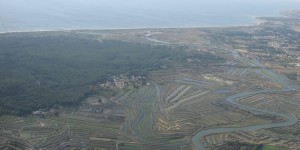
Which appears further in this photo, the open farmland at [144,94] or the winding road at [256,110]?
the winding road at [256,110]

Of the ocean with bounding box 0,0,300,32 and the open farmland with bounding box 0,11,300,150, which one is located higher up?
the ocean with bounding box 0,0,300,32

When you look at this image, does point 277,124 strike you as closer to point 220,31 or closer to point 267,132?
point 267,132

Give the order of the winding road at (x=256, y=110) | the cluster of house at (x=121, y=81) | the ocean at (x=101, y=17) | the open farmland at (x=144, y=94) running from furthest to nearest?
the ocean at (x=101, y=17) < the cluster of house at (x=121, y=81) < the winding road at (x=256, y=110) < the open farmland at (x=144, y=94)

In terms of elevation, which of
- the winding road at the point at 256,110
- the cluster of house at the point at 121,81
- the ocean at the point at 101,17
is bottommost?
the winding road at the point at 256,110

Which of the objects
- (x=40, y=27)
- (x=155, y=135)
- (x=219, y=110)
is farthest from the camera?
(x=40, y=27)

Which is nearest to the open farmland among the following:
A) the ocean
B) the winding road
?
the winding road

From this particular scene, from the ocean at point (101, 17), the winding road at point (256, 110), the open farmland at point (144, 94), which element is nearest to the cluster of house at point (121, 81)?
the open farmland at point (144, 94)

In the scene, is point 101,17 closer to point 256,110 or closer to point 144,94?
point 144,94

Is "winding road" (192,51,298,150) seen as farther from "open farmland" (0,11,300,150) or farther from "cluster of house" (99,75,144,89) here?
"cluster of house" (99,75,144,89)

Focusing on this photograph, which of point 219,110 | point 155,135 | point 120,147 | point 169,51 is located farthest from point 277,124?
point 169,51

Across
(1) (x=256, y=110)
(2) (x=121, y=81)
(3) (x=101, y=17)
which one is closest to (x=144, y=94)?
(2) (x=121, y=81)

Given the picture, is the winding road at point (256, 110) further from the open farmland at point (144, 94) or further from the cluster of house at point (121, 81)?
the cluster of house at point (121, 81)
